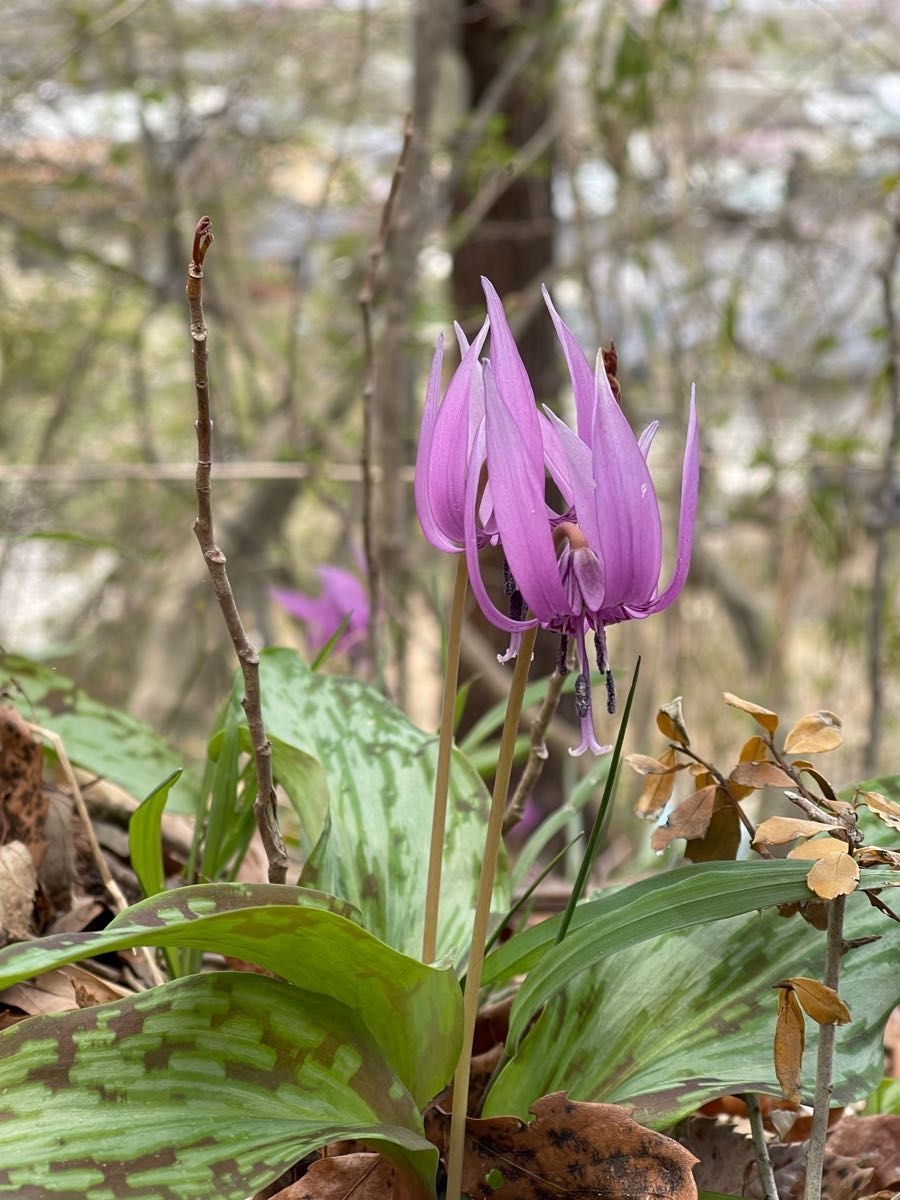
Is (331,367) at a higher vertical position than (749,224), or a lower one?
lower

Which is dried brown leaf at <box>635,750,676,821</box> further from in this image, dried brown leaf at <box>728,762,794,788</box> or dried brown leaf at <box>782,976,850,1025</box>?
dried brown leaf at <box>782,976,850,1025</box>

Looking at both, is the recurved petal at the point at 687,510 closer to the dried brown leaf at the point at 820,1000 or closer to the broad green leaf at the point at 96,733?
the dried brown leaf at the point at 820,1000

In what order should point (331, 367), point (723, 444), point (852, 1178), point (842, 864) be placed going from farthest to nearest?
point (723, 444) < point (331, 367) < point (852, 1178) < point (842, 864)

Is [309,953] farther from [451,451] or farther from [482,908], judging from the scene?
[451,451]

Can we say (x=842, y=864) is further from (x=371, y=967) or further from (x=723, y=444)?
(x=723, y=444)

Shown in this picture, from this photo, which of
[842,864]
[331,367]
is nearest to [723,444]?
[331,367]

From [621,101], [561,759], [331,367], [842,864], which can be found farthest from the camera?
[331,367]

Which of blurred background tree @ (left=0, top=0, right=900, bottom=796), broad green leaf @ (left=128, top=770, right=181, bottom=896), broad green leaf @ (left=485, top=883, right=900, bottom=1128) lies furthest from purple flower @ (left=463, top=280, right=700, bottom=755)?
blurred background tree @ (left=0, top=0, right=900, bottom=796)
